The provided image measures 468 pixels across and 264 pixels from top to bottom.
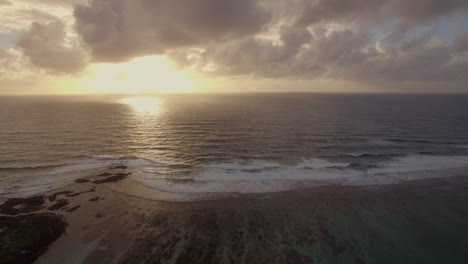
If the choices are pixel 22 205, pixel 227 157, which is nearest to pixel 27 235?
pixel 22 205

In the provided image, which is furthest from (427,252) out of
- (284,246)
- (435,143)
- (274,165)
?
(435,143)

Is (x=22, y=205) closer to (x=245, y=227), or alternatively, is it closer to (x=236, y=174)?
(x=245, y=227)

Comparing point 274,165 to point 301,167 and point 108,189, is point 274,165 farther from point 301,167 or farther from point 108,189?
point 108,189

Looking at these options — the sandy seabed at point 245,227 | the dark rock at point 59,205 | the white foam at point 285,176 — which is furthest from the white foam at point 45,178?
the white foam at point 285,176

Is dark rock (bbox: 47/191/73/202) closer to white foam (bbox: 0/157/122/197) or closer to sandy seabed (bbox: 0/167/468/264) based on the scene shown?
sandy seabed (bbox: 0/167/468/264)

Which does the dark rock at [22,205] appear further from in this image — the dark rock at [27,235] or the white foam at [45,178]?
the white foam at [45,178]

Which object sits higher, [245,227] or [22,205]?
[22,205]
